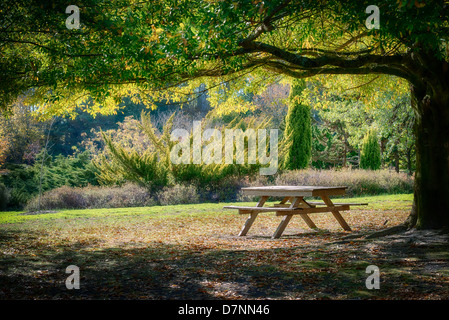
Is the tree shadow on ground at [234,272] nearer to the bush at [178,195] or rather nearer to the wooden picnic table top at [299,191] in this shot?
the wooden picnic table top at [299,191]

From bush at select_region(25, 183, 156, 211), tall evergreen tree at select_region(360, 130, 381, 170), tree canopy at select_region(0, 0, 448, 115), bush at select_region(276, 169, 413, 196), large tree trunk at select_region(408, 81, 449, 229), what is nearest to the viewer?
tree canopy at select_region(0, 0, 448, 115)

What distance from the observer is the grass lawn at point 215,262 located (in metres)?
4.45

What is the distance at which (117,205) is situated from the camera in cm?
1625

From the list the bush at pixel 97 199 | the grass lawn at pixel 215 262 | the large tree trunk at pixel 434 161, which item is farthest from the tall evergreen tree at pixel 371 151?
the large tree trunk at pixel 434 161

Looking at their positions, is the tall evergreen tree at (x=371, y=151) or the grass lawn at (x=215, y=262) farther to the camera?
the tall evergreen tree at (x=371, y=151)

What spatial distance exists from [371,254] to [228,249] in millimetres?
2154

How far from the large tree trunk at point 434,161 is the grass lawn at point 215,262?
1.66 ft

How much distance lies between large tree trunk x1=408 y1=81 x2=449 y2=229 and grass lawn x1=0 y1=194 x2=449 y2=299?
0.51 meters

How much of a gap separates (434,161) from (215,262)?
3.82 meters

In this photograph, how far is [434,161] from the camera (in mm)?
7156

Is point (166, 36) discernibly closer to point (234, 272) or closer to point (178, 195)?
point (234, 272)

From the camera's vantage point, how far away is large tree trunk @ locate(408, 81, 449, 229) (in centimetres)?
708

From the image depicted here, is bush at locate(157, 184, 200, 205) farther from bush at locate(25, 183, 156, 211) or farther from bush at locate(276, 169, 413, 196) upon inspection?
bush at locate(276, 169, 413, 196)

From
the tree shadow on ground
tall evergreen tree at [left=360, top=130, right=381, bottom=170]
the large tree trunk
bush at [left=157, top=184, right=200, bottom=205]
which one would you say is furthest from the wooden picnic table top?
tall evergreen tree at [left=360, top=130, right=381, bottom=170]
